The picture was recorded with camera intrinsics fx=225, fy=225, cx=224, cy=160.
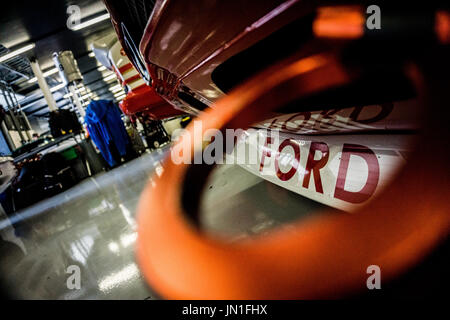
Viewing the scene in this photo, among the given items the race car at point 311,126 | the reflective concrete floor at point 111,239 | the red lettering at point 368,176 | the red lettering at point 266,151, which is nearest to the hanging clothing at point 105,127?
the reflective concrete floor at point 111,239

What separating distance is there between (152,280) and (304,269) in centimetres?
66

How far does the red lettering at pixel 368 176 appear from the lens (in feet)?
2.84

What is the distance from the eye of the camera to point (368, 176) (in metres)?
0.89

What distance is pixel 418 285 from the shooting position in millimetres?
646

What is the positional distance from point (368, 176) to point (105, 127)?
15.8ft

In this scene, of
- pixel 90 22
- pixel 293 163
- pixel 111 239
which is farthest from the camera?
pixel 90 22

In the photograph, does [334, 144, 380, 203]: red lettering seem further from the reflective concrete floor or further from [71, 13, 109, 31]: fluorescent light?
[71, 13, 109, 31]: fluorescent light

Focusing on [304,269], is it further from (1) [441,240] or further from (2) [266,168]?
(2) [266,168]

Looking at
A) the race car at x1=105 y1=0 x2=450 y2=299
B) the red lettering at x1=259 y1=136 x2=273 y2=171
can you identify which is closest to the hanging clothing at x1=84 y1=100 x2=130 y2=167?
the race car at x1=105 y1=0 x2=450 y2=299

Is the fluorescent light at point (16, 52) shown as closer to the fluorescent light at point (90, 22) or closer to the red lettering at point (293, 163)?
the fluorescent light at point (90, 22)

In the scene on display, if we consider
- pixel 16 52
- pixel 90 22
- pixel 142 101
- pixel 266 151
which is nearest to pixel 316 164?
pixel 266 151

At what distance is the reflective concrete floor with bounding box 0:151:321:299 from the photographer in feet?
3.65

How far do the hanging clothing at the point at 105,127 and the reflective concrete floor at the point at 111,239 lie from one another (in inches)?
105

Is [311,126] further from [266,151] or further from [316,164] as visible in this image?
[266,151]
